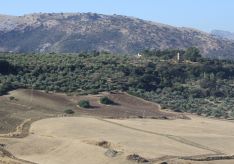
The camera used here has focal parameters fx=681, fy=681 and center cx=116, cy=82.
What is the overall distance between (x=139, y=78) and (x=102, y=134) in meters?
38.5

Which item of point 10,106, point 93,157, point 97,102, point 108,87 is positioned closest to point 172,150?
point 93,157

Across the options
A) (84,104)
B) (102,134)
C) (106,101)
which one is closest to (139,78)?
(106,101)

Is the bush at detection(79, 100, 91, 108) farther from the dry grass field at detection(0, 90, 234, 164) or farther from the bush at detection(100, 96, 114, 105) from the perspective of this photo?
the bush at detection(100, 96, 114, 105)

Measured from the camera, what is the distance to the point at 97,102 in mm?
71562

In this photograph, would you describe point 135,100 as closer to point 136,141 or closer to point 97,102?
point 97,102

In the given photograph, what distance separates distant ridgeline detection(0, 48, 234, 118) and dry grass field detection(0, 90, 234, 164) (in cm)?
584

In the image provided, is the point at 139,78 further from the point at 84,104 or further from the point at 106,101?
the point at 84,104

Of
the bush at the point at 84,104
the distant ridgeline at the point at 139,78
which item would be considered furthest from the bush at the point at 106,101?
the distant ridgeline at the point at 139,78

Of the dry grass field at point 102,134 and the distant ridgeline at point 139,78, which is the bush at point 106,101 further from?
the distant ridgeline at point 139,78

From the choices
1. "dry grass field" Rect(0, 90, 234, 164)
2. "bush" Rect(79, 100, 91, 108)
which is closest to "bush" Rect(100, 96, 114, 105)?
"dry grass field" Rect(0, 90, 234, 164)

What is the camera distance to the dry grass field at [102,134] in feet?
138

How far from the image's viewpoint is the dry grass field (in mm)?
41938

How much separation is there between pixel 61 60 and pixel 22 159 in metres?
54.9

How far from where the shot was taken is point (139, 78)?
288 feet
